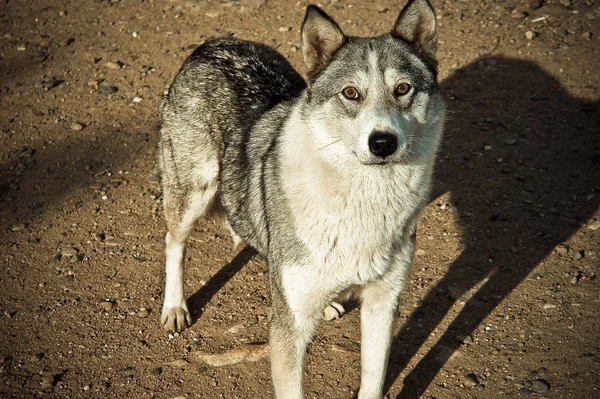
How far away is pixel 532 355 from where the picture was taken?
4.80 m

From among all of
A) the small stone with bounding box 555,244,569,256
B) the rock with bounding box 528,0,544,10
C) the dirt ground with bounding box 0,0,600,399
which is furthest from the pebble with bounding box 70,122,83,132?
the rock with bounding box 528,0,544,10

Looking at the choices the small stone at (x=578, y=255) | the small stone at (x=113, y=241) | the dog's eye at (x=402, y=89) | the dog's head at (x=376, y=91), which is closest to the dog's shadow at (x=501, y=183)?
the small stone at (x=578, y=255)

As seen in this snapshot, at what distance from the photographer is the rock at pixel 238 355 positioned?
4.96 meters

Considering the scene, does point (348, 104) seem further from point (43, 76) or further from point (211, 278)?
point (43, 76)

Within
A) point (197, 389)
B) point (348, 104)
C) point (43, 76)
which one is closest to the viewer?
point (348, 104)

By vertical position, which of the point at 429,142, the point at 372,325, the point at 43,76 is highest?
Answer: the point at 429,142

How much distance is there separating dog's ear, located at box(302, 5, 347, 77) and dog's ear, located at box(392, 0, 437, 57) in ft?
1.15

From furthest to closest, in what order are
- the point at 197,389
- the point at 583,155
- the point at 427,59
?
the point at 583,155
the point at 197,389
the point at 427,59

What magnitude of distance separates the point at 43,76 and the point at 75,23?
122 centimetres

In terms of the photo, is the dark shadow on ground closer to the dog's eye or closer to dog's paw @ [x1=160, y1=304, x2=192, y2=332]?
dog's paw @ [x1=160, y1=304, x2=192, y2=332]

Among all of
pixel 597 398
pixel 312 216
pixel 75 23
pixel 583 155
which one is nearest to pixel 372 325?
pixel 312 216

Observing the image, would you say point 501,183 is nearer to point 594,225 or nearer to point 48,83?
point 594,225

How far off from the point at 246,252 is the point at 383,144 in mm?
2774

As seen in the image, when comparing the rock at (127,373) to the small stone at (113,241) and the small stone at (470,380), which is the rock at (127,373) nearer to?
the small stone at (113,241)
